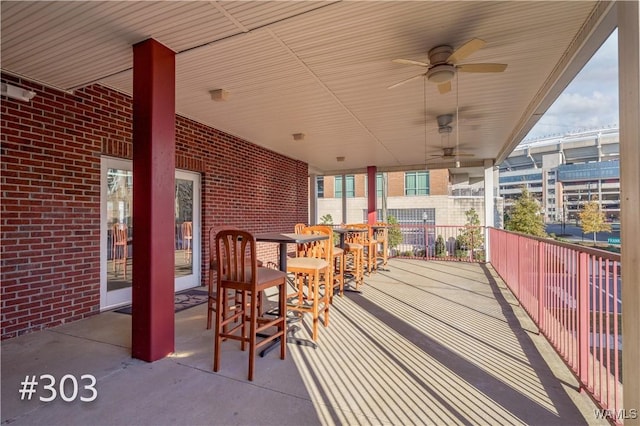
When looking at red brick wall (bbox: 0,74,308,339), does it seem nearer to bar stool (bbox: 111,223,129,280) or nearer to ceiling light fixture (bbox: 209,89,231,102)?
bar stool (bbox: 111,223,129,280)

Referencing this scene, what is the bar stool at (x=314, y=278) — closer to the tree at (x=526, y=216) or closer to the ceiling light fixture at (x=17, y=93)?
the ceiling light fixture at (x=17, y=93)

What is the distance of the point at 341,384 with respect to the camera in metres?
2.05

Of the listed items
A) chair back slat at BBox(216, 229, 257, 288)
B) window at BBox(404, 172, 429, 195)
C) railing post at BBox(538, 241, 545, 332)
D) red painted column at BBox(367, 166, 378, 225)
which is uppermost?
window at BBox(404, 172, 429, 195)

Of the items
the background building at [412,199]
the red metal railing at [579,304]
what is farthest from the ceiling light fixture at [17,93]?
the background building at [412,199]

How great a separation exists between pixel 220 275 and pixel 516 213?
41.8ft

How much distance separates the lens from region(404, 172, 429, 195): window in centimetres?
1850

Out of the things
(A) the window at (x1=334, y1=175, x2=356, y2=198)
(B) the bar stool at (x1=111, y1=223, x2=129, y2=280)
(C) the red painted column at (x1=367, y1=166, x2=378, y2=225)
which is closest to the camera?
(B) the bar stool at (x1=111, y1=223, x2=129, y2=280)

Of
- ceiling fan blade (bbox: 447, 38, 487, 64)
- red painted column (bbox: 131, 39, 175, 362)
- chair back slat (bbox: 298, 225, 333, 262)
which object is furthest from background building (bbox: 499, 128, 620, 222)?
red painted column (bbox: 131, 39, 175, 362)

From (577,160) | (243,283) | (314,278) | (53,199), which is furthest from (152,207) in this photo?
(577,160)

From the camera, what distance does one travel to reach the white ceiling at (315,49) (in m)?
2.14

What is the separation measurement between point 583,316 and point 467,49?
2.14m

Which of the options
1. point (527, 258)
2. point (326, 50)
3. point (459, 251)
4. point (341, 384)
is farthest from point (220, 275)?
point (459, 251)

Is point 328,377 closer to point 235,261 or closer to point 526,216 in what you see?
point 235,261

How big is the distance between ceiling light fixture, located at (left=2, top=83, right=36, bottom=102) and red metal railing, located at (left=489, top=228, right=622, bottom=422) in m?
4.74
